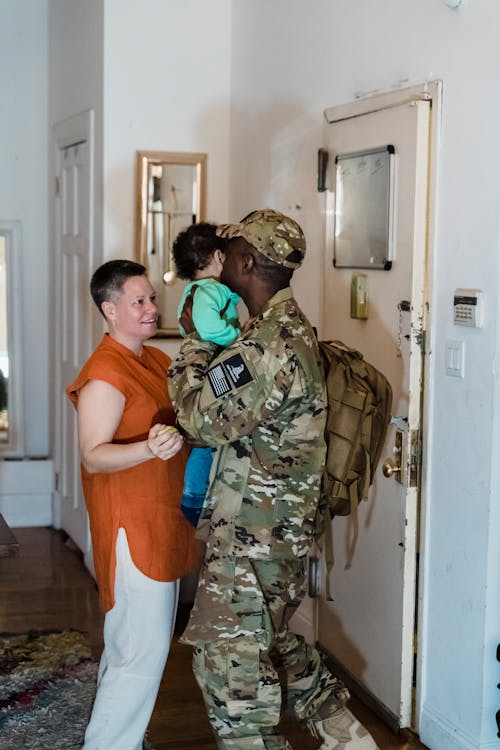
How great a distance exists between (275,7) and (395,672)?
8.96 ft

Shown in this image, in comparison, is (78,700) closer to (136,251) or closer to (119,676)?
(119,676)

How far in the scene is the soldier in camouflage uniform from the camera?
2.63 meters

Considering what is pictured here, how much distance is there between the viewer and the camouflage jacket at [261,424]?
2.57 meters

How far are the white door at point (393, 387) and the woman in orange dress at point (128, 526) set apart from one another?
792mm

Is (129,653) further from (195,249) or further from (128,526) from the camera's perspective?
(195,249)

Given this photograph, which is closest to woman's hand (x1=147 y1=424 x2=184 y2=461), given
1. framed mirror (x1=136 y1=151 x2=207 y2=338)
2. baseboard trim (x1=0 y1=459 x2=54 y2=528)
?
framed mirror (x1=136 y1=151 x2=207 y2=338)

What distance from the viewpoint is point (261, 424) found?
2.67 metres

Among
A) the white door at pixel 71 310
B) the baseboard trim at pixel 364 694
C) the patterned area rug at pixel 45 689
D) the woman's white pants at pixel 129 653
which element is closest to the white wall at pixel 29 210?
the white door at pixel 71 310

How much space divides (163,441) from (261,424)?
10.0 inches

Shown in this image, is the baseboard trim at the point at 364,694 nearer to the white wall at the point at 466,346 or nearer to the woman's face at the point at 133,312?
the white wall at the point at 466,346

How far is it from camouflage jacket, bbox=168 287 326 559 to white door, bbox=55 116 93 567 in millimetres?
2652

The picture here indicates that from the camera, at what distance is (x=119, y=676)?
2842 mm

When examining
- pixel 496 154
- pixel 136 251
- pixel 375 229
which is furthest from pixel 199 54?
pixel 496 154

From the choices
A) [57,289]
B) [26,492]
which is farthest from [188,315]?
[26,492]
